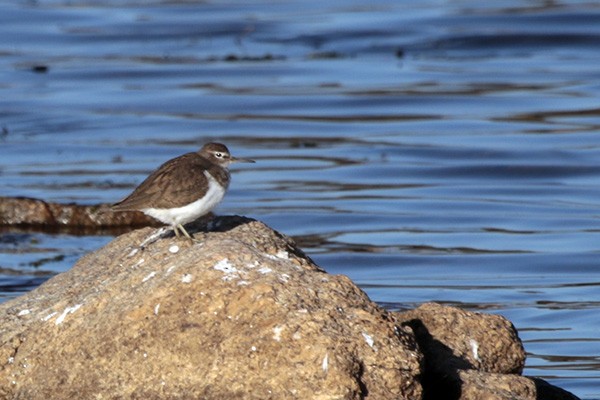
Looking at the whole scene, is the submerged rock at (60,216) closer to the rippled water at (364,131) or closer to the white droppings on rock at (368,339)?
the rippled water at (364,131)

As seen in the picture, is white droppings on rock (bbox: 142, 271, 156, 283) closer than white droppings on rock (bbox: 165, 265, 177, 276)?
No

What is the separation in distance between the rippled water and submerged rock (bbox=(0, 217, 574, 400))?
2.88 m

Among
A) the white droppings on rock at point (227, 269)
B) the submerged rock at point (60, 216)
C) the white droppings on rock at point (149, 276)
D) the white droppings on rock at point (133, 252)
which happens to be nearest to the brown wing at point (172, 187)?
the white droppings on rock at point (133, 252)

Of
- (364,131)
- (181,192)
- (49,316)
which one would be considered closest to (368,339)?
(49,316)

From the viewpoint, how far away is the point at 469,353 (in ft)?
26.6

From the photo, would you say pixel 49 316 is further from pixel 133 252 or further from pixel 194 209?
pixel 194 209

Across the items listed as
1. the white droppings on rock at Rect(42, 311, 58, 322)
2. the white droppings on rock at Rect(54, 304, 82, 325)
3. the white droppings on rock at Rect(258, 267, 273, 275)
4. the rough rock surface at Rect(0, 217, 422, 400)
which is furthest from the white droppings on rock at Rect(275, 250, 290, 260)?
the white droppings on rock at Rect(42, 311, 58, 322)

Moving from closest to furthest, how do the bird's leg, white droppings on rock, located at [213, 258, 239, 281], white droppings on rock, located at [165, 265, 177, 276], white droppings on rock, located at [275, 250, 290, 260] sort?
white droppings on rock, located at [213, 258, 239, 281] < white droppings on rock, located at [165, 265, 177, 276] < white droppings on rock, located at [275, 250, 290, 260] < the bird's leg

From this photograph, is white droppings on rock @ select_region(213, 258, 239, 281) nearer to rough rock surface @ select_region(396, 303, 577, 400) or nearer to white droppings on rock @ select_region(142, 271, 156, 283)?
white droppings on rock @ select_region(142, 271, 156, 283)

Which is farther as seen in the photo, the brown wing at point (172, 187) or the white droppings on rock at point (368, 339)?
the brown wing at point (172, 187)

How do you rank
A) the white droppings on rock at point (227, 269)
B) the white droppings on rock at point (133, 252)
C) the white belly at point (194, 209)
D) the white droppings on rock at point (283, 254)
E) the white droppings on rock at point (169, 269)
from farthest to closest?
the white belly at point (194, 209), the white droppings on rock at point (133, 252), the white droppings on rock at point (283, 254), the white droppings on rock at point (169, 269), the white droppings on rock at point (227, 269)

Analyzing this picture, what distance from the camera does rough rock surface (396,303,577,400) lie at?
7.65 meters

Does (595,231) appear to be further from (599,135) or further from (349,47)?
(349,47)

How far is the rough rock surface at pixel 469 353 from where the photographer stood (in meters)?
7.65
